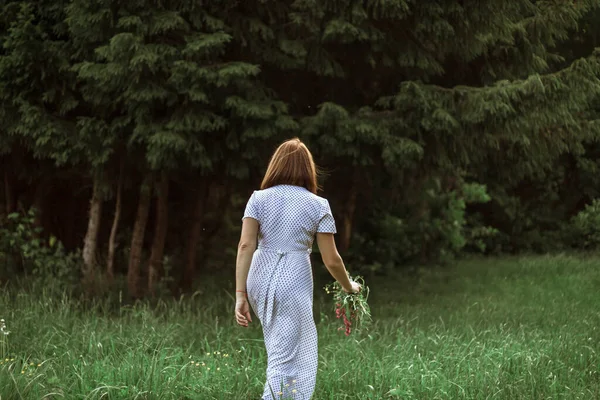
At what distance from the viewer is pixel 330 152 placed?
852 cm

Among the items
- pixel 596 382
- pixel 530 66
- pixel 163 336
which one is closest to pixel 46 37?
pixel 163 336

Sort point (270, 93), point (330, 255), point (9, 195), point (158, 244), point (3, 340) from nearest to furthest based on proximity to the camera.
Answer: point (330, 255) → point (3, 340) → point (270, 93) → point (158, 244) → point (9, 195)

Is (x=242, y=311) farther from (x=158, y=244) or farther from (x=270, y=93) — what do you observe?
(x=158, y=244)

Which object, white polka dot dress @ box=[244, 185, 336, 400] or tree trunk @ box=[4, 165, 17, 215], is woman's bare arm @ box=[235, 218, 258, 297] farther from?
tree trunk @ box=[4, 165, 17, 215]

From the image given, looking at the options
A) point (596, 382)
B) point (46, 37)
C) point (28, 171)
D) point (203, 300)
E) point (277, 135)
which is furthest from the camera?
point (28, 171)

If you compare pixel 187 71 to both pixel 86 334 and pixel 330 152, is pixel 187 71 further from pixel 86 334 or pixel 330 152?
pixel 86 334

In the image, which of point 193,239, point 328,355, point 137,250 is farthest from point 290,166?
point 193,239

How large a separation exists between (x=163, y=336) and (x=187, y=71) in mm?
2633

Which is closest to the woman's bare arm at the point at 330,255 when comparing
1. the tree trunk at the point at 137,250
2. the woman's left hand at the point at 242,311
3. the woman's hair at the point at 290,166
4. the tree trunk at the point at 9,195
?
the woman's hair at the point at 290,166

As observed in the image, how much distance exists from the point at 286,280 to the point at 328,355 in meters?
2.20

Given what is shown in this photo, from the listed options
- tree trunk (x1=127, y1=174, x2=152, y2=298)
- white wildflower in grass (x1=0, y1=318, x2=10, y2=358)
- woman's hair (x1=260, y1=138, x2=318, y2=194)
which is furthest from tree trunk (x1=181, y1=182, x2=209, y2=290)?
woman's hair (x1=260, y1=138, x2=318, y2=194)

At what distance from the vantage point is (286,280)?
450 centimetres

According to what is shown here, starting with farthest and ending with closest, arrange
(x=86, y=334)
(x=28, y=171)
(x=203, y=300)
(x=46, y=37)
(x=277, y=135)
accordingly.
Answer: (x=28, y=171), (x=203, y=300), (x=46, y=37), (x=277, y=135), (x=86, y=334)

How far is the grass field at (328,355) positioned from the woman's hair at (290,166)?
137 cm
